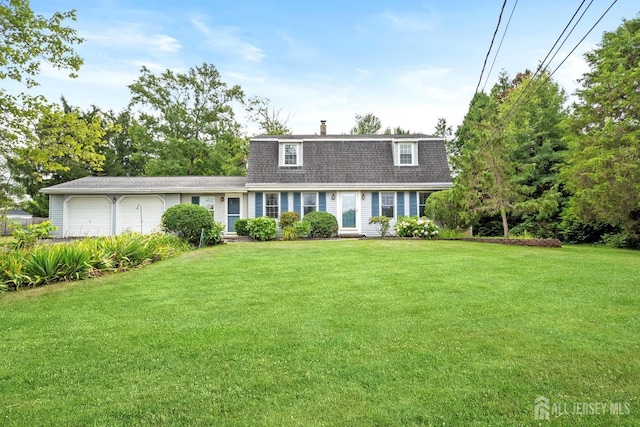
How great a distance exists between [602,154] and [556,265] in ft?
25.8

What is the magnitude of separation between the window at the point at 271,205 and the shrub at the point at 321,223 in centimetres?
176

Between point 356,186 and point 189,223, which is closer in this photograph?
point 189,223

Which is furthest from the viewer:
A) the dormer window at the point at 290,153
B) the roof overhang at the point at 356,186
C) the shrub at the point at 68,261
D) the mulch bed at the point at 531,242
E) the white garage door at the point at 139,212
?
the dormer window at the point at 290,153

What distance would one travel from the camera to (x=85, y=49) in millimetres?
10672

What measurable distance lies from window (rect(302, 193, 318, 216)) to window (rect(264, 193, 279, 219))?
1.31 metres

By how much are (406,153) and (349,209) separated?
422 cm

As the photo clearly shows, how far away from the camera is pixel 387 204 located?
1694cm

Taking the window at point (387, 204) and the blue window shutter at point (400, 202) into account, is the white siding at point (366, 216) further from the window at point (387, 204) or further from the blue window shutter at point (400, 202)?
the blue window shutter at point (400, 202)

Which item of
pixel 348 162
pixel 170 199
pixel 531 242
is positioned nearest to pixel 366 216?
pixel 348 162

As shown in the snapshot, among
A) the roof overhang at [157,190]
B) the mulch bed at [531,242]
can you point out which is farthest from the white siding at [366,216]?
the roof overhang at [157,190]

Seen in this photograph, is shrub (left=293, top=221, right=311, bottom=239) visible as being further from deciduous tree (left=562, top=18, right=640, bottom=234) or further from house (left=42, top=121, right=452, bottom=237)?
deciduous tree (left=562, top=18, right=640, bottom=234)

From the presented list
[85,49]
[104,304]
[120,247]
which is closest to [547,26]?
[104,304]

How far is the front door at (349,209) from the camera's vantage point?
16.8m

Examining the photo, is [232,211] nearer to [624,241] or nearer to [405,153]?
[405,153]
